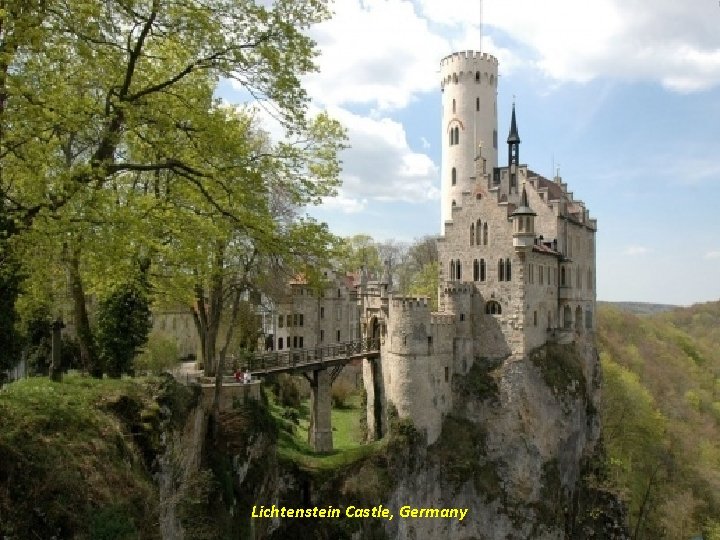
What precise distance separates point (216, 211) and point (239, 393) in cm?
1133

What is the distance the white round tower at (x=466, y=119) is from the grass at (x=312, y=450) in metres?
20.4

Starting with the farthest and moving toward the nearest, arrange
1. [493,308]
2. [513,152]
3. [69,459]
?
[513,152] < [493,308] < [69,459]

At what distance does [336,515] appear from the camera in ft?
97.6

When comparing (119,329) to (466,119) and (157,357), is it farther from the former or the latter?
(466,119)

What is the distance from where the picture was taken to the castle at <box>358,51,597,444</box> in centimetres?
3441

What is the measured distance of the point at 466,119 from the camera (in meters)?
48.9

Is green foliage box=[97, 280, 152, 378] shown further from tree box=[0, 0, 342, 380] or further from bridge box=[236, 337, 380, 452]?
bridge box=[236, 337, 380, 452]

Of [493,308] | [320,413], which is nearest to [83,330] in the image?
[320,413]

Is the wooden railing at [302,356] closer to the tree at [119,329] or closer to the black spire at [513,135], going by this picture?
the tree at [119,329]

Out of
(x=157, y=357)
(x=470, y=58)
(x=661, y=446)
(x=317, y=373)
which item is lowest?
(x=661, y=446)

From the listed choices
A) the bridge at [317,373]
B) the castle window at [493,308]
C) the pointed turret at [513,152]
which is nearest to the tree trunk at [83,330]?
the bridge at [317,373]

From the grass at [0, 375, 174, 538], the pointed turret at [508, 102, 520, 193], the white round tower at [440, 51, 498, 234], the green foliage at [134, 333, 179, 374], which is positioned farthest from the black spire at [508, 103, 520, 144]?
the grass at [0, 375, 174, 538]

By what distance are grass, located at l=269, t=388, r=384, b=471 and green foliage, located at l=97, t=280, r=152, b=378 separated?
12379mm

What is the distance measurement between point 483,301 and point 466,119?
19060 mm
